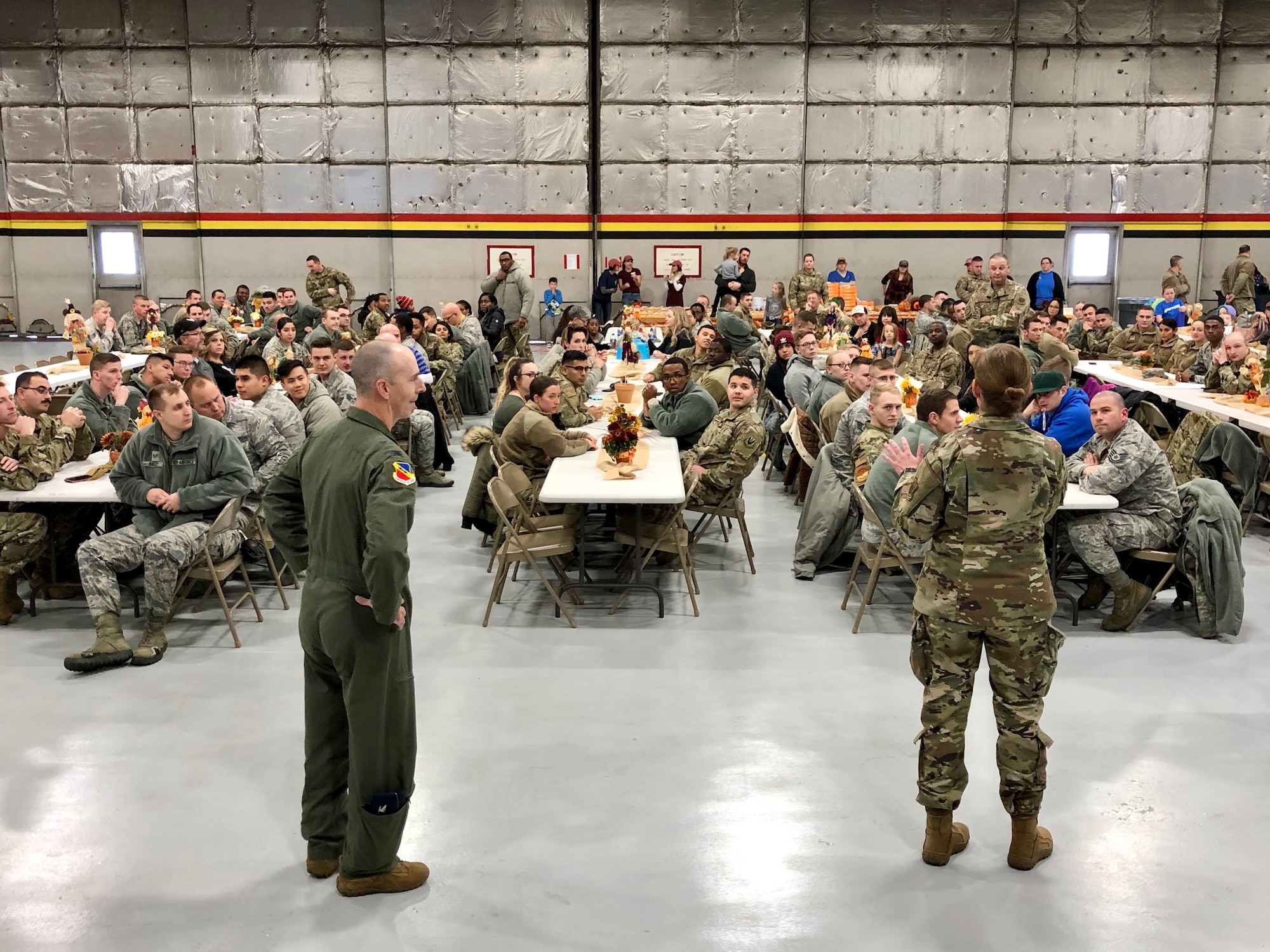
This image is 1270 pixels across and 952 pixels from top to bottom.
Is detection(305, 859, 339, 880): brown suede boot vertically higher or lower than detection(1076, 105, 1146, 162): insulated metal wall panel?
lower

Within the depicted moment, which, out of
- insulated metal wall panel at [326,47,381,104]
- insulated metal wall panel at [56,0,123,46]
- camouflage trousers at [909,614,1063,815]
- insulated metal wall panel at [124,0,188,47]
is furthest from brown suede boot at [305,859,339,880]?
insulated metal wall panel at [56,0,123,46]

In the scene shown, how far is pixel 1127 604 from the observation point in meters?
6.41

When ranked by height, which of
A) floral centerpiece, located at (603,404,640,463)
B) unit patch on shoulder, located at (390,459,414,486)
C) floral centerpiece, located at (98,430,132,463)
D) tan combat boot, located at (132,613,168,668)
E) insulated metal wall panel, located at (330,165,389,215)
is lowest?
tan combat boot, located at (132,613,168,668)

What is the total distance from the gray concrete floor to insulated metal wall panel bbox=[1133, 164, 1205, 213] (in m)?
15.4

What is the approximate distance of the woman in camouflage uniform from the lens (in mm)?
3674

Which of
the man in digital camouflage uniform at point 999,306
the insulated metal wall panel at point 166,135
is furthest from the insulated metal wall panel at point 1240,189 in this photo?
the insulated metal wall panel at point 166,135

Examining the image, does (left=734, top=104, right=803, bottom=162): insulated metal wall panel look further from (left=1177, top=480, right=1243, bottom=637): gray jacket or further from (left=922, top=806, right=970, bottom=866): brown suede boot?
(left=922, top=806, right=970, bottom=866): brown suede boot

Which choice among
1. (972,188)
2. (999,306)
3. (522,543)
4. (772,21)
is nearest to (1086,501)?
(522,543)

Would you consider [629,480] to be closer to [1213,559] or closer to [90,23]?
[1213,559]

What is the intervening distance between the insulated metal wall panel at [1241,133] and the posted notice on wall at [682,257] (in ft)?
30.8

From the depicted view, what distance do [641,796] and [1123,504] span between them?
3.54 metres

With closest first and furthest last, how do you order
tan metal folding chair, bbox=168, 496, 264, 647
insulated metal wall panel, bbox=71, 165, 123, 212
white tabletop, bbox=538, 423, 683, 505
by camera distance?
1. tan metal folding chair, bbox=168, 496, 264, 647
2. white tabletop, bbox=538, 423, 683, 505
3. insulated metal wall panel, bbox=71, 165, 123, 212

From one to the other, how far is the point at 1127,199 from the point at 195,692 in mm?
19103

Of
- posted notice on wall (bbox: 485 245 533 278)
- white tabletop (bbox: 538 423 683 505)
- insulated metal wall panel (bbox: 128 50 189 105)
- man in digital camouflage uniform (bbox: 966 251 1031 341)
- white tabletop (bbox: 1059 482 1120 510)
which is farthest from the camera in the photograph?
posted notice on wall (bbox: 485 245 533 278)
